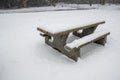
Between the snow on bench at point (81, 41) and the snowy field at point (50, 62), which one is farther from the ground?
the snow on bench at point (81, 41)

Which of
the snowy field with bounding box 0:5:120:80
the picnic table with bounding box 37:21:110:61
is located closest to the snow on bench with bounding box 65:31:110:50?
the picnic table with bounding box 37:21:110:61

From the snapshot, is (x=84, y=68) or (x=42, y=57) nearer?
(x=84, y=68)

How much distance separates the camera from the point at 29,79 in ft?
9.25

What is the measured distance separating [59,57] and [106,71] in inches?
46.1

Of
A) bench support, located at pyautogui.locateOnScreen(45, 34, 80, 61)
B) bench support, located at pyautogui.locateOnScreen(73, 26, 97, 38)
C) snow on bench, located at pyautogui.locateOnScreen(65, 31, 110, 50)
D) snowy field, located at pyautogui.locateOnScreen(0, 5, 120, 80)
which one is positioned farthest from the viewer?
bench support, located at pyautogui.locateOnScreen(73, 26, 97, 38)

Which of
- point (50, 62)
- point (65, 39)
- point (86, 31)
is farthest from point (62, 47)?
point (86, 31)

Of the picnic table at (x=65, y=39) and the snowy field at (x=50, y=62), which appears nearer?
the snowy field at (x=50, y=62)

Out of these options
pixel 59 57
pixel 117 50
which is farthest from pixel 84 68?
pixel 117 50

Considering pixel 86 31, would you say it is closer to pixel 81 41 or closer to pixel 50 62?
pixel 81 41

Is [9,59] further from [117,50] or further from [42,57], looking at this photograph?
[117,50]

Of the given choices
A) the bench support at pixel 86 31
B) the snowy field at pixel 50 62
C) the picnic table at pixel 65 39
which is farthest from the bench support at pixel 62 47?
the bench support at pixel 86 31

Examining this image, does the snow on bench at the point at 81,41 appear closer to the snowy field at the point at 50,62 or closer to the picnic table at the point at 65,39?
the picnic table at the point at 65,39

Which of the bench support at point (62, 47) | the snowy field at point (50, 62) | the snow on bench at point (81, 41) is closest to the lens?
the snowy field at point (50, 62)

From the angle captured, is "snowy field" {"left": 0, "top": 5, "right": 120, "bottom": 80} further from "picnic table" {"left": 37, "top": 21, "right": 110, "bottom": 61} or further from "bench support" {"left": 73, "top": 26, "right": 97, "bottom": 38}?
"bench support" {"left": 73, "top": 26, "right": 97, "bottom": 38}
